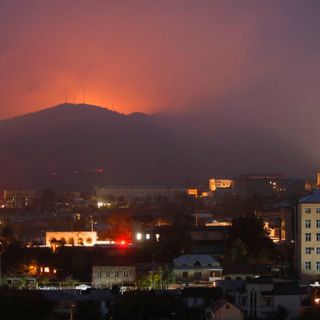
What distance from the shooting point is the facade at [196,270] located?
54.5 ft

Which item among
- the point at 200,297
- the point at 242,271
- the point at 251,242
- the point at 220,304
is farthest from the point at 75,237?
the point at 220,304

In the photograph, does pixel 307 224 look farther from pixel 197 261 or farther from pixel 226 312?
pixel 226 312

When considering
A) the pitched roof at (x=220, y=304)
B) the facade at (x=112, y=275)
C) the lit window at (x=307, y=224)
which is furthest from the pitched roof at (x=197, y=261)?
the pitched roof at (x=220, y=304)

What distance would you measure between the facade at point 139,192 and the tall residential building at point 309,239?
43543mm

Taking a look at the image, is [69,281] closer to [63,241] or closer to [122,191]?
[63,241]

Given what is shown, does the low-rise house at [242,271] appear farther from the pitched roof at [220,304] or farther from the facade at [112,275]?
the pitched roof at [220,304]

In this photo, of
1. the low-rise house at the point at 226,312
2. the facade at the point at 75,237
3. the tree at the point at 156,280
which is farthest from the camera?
the facade at the point at 75,237

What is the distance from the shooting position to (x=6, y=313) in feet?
42.6

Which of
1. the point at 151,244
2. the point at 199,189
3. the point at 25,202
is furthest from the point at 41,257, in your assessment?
the point at 199,189

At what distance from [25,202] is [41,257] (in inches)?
1399

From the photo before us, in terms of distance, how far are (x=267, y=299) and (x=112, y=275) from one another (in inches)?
163

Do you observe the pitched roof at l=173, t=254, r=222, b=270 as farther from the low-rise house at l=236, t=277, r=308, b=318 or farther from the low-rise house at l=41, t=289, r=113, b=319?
the low-rise house at l=236, t=277, r=308, b=318

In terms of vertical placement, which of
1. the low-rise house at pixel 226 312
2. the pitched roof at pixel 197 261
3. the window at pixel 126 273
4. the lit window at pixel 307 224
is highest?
the lit window at pixel 307 224

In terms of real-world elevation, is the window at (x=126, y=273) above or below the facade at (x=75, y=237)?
below
